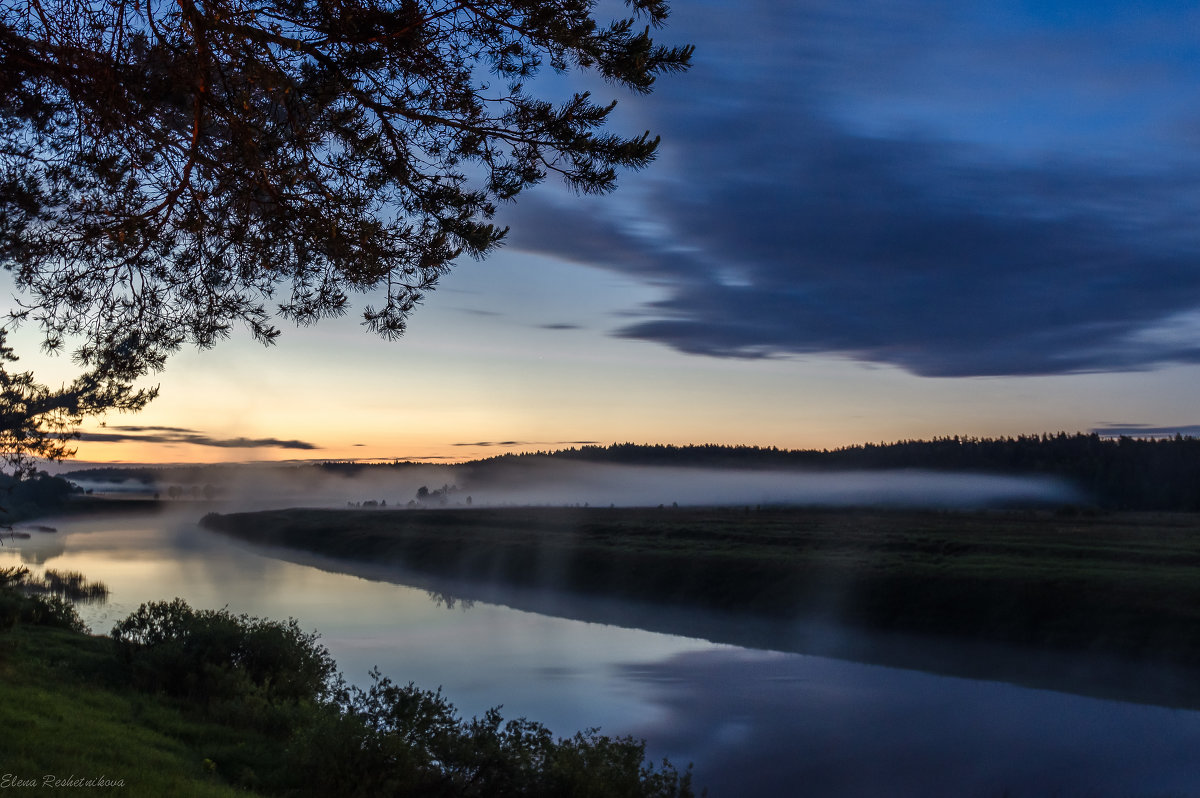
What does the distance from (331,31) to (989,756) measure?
1734 centimetres

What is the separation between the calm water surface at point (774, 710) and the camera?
1541cm

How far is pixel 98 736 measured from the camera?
10.3m

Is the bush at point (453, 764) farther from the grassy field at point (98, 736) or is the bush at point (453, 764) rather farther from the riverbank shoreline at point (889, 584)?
the riverbank shoreline at point (889, 584)

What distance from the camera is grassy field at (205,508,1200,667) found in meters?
26.5

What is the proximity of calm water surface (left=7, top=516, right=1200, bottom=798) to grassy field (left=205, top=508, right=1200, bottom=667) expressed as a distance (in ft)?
18.9

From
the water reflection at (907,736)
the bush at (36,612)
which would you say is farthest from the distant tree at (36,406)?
the water reflection at (907,736)

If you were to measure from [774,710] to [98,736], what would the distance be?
14.4 metres

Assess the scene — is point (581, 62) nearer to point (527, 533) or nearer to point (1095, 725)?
point (1095, 725)

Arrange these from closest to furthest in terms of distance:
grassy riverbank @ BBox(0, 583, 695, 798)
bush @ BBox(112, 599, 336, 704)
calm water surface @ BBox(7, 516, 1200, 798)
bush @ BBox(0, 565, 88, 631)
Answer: grassy riverbank @ BBox(0, 583, 695, 798) < bush @ BBox(112, 599, 336, 704) < calm water surface @ BBox(7, 516, 1200, 798) < bush @ BBox(0, 565, 88, 631)

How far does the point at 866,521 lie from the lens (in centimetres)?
6316

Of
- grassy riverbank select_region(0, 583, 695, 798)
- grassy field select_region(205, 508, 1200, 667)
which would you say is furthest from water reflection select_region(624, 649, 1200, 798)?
grassy field select_region(205, 508, 1200, 667)

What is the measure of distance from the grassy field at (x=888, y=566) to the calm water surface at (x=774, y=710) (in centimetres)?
575

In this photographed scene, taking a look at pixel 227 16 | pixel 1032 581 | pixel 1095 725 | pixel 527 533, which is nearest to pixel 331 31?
pixel 227 16

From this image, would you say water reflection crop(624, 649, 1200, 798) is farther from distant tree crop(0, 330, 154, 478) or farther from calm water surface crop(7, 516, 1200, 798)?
distant tree crop(0, 330, 154, 478)
